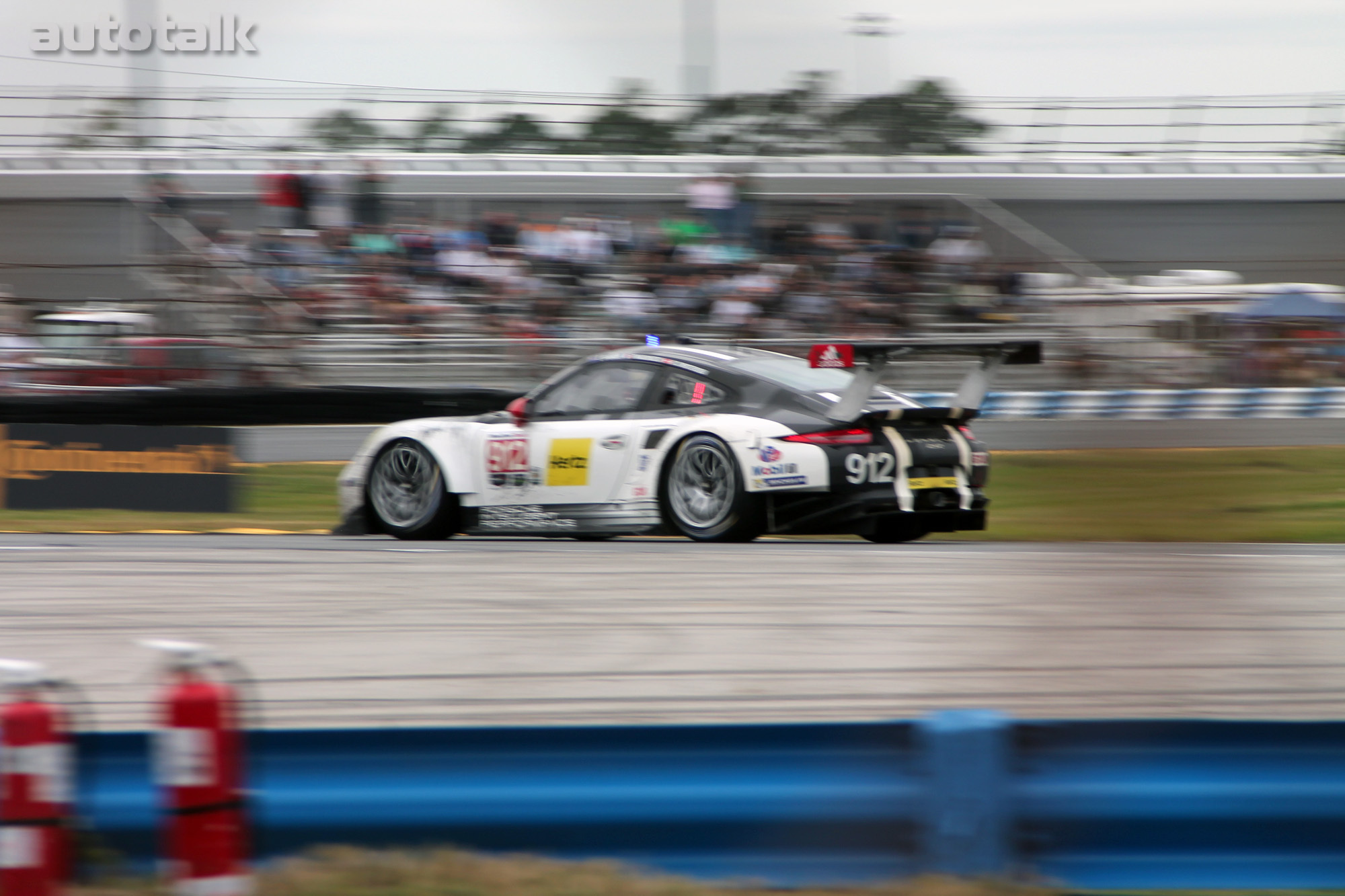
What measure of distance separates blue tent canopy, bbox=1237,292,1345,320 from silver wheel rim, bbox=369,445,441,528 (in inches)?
363

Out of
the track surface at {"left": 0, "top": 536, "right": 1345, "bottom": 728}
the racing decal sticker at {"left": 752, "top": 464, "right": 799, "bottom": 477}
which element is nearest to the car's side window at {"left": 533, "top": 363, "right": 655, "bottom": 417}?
the racing decal sticker at {"left": 752, "top": 464, "right": 799, "bottom": 477}

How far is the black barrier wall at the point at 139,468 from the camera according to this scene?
10477 millimetres

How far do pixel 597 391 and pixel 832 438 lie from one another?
1476 millimetres

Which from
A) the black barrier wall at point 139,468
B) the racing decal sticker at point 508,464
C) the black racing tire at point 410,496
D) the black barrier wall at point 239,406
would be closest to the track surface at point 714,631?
the racing decal sticker at point 508,464

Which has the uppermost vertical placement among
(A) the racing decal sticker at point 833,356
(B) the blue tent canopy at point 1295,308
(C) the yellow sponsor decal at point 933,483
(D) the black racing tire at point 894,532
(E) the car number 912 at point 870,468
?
(B) the blue tent canopy at point 1295,308

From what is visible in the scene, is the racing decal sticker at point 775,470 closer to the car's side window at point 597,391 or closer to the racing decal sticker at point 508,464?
the car's side window at point 597,391

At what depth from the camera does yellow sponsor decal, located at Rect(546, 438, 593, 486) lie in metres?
7.90

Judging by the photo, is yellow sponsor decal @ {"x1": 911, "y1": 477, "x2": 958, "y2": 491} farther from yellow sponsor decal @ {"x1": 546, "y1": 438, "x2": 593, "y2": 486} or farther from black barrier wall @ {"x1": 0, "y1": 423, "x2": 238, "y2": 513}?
black barrier wall @ {"x1": 0, "y1": 423, "x2": 238, "y2": 513}

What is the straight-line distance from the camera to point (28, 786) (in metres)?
2.58

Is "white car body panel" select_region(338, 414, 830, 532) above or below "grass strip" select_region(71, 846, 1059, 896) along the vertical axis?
above

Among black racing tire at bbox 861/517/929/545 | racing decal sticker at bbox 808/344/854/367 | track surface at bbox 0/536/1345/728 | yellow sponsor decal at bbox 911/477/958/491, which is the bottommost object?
black racing tire at bbox 861/517/929/545

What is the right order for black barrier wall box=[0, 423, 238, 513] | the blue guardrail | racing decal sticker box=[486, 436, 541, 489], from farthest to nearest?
1. black barrier wall box=[0, 423, 238, 513]
2. racing decal sticker box=[486, 436, 541, 489]
3. the blue guardrail

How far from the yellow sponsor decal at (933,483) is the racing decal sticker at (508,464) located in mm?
2033

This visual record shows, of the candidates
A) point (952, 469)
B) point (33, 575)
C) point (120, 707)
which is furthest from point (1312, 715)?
point (33, 575)
